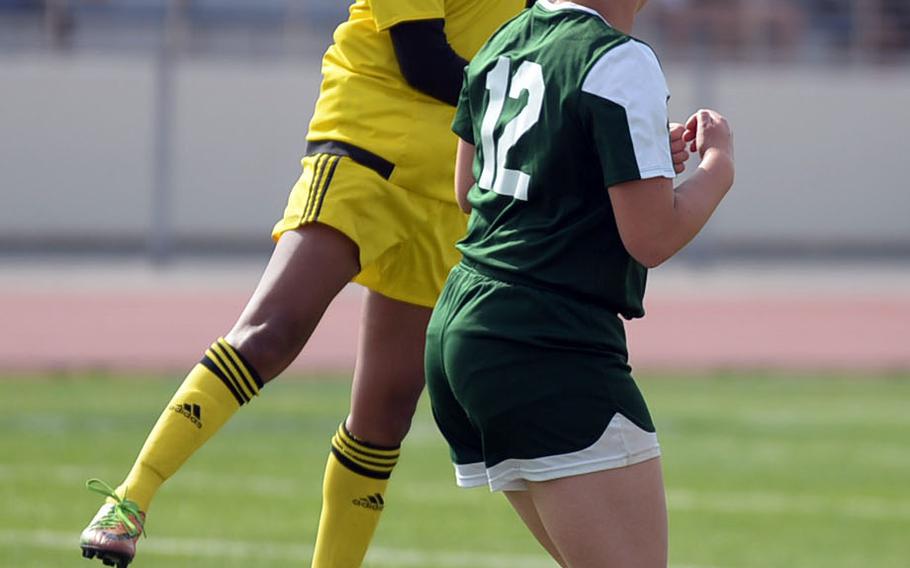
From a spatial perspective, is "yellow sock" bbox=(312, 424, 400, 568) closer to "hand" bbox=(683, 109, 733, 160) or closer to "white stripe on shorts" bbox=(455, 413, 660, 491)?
"white stripe on shorts" bbox=(455, 413, 660, 491)

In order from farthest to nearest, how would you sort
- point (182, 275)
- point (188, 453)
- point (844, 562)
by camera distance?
point (182, 275) < point (844, 562) < point (188, 453)

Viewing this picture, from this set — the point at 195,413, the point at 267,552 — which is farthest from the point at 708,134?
the point at 267,552

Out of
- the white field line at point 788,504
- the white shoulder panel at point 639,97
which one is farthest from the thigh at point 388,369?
the white field line at point 788,504

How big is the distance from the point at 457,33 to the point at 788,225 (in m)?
21.3

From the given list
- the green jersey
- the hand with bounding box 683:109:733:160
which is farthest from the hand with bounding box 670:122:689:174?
the green jersey

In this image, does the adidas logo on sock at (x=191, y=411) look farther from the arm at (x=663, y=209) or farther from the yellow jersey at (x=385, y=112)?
the arm at (x=663, y=209)

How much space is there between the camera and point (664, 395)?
12.0 metres

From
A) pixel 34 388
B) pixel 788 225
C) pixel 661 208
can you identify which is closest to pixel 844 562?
pixel 661 208

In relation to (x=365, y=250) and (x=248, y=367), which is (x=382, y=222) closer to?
(x=365, y=250)

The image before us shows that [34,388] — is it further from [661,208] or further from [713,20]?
[713,20]

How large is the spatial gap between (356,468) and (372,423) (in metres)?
0.14

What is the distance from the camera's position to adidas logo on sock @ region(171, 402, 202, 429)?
4.23 meters

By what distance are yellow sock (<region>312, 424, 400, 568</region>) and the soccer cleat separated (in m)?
0.75

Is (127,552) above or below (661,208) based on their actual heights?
below
